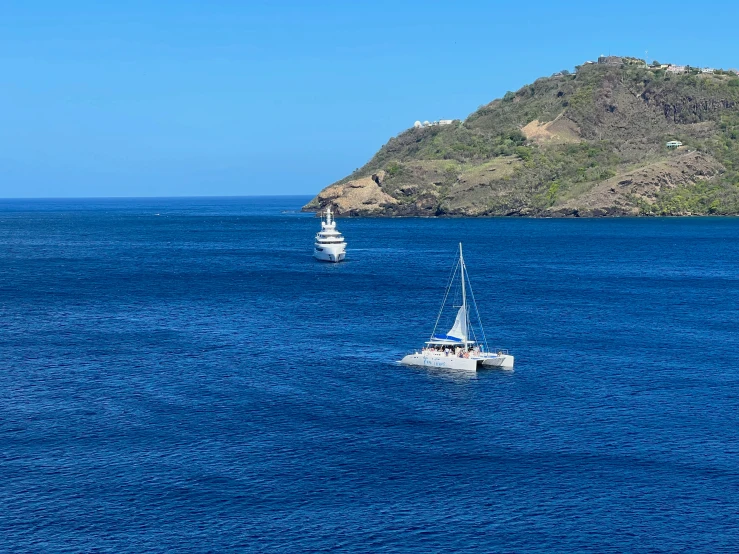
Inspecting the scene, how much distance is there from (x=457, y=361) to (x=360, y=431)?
24.0 m

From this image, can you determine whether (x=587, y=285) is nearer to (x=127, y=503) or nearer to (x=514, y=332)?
(x=514, y=332)

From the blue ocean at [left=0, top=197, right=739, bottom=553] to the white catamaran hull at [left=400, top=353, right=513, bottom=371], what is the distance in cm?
155

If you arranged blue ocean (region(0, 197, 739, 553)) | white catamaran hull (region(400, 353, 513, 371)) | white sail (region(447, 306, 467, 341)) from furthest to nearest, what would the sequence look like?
white sail (region(447, 306, 467, 341))
white catamaran hull (region(400, 353, 513, 371))
blue ocean (region(0, 197, 739, 553))

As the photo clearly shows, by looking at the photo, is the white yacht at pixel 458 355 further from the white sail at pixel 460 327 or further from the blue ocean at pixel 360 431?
the blue ocean at pixel 360 431

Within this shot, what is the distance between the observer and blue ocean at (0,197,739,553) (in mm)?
59531

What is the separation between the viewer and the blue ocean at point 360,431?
5953 centimetres

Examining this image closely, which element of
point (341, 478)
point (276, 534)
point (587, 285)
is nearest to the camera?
point (276, 534)

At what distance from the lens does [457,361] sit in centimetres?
9906

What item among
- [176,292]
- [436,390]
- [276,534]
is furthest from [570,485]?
[176,292]

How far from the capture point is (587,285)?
16288 cm

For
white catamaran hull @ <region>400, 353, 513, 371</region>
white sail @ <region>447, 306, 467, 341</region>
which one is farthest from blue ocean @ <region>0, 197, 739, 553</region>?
white sail @ <region>447, 306, 467, 341</region>

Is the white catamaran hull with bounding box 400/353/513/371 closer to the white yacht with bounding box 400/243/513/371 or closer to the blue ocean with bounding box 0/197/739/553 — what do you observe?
the white yacht with bounding box 400/243/513/371

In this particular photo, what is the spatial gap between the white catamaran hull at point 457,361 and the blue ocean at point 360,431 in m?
1.55

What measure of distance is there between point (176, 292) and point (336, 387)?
71.5m
